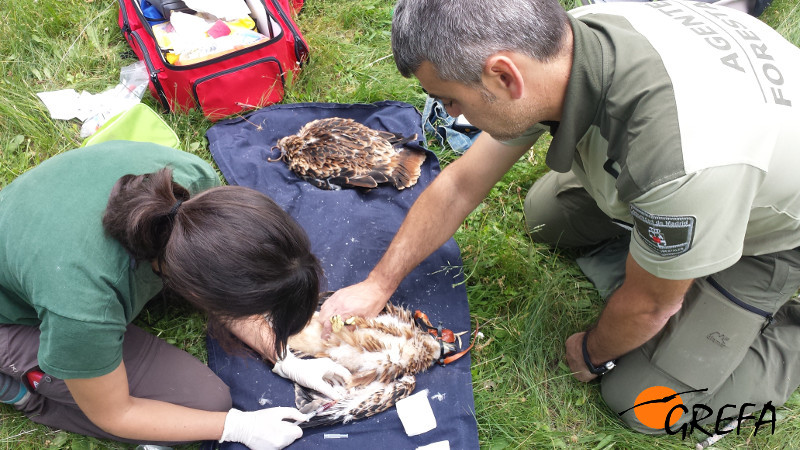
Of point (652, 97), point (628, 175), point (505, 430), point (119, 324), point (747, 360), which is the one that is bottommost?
point (505, 430)

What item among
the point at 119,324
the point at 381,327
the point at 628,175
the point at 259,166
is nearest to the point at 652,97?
the point at 628,175

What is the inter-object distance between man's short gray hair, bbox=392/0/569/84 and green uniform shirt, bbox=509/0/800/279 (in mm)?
179

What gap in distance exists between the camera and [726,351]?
262cm

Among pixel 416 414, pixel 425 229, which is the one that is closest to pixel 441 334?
pixel 416 414

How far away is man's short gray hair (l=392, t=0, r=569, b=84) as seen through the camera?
1730mm

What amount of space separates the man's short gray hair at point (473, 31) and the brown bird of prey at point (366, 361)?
138 cm

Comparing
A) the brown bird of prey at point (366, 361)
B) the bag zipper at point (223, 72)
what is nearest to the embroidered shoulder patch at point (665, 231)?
the brown bird of prey at point (366, 361)

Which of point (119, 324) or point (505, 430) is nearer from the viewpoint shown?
point (119, 324)

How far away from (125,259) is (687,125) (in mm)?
2003

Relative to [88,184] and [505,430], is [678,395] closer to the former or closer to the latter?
[505,430]

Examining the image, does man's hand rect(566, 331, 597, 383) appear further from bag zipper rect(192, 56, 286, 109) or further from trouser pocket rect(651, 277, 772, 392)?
bag zipper rect(192, 56, 286, 109)

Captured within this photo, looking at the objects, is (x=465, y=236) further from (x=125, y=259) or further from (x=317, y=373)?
(x=125, y=259)

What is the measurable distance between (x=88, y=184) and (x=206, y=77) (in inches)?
66.9

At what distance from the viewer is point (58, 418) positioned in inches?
102
